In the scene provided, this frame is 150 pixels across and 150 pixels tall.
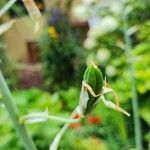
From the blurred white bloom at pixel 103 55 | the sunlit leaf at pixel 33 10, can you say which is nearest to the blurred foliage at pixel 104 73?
the blurred white bloom at pixel 103 55

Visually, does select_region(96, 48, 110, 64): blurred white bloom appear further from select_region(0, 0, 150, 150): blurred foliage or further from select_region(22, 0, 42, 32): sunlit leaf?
select_region(22, 0, 42, 32): sunlit leaf

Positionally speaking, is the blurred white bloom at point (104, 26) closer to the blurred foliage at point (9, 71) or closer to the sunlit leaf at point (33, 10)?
the blurred foliage at point (9, 71)

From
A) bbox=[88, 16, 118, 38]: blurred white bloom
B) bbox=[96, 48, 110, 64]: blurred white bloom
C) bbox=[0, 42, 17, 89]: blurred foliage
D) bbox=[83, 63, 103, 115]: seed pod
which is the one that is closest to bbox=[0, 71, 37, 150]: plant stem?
bbox=[83, 63, 103, 115]: seed pod

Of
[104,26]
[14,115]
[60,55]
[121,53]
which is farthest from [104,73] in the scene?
[14,115]

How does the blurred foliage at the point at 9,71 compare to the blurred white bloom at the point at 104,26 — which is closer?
the blurred white bloom at the point at 104,26

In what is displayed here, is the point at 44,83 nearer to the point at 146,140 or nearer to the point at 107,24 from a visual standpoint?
the point at 107,24

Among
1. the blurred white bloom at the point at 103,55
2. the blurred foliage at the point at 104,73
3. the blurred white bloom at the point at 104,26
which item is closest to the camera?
the blurred foliage at the point at 104,73
